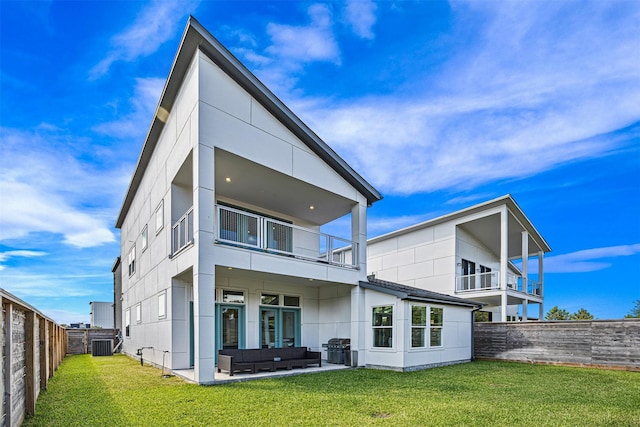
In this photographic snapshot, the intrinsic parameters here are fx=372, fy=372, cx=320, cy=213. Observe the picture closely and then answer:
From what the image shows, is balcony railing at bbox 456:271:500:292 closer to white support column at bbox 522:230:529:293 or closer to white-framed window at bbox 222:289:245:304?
white support column at bbox 522:230:529:293

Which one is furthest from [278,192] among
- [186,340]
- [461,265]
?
[461,265]

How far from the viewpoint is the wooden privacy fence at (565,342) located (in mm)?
12117

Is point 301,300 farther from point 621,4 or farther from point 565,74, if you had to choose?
point 621,4

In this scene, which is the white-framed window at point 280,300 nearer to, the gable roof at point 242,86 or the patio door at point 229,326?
the patio door at point 229,326

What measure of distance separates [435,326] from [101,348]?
51.9ft

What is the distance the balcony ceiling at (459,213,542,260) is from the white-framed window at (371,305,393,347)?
10.4 m

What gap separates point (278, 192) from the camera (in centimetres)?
1289

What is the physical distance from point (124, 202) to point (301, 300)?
1251 cm

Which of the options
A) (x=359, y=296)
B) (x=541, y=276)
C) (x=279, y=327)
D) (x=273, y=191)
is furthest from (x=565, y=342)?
(x=541, y=276)

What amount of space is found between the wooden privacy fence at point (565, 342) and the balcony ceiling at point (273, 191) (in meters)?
8.11

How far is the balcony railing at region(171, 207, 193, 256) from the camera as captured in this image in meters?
10.0

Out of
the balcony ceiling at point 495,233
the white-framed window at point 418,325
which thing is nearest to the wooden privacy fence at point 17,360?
the white-framed window at point 418,325

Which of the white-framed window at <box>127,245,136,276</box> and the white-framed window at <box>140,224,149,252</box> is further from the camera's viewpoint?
the white-framed window at <box>127,245,136,276</box>

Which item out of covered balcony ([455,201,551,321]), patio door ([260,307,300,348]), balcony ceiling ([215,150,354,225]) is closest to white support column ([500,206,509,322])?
covered balcony ([455,201,551,321])
